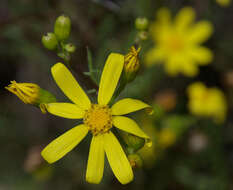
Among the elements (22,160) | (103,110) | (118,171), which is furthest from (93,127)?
(22,160)

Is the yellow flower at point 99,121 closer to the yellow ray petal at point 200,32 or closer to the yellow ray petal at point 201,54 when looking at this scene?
the yellow ray petal at point 201,54

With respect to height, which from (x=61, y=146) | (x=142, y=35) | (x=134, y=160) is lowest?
(x=134, y=160)

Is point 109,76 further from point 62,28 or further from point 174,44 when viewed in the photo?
point 174,44

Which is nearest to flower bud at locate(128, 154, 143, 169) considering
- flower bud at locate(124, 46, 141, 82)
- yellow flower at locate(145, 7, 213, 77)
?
flower bud at locate(124, 46, 141, 82)

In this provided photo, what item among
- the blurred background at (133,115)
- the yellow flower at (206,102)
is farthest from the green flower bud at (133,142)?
the yellow flower at (206,102)

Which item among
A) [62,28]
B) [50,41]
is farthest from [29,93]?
[62,28]

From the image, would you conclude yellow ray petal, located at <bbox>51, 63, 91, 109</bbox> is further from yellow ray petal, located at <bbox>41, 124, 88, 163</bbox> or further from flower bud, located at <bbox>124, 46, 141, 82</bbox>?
flower bud, located at <bbox>124, 46, 141, 82</bbox>
